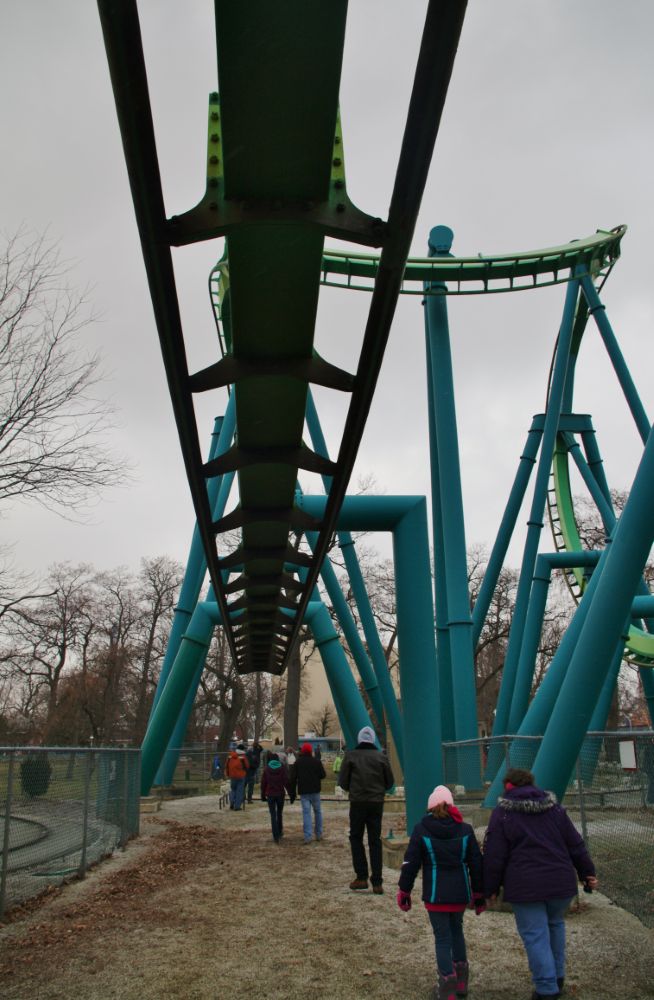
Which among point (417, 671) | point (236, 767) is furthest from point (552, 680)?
point (236, 767)

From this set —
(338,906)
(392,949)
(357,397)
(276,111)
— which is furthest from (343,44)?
(338,906)

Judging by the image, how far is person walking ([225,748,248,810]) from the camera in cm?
1688

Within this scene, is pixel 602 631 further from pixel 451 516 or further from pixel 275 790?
pixel 451 516

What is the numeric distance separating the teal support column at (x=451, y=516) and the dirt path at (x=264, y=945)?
24.8 feet

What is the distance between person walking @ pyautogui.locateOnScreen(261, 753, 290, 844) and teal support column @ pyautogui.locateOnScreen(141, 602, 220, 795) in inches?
161

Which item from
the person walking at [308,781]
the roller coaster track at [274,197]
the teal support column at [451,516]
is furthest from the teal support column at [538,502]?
the roller coaster track at [274,197]

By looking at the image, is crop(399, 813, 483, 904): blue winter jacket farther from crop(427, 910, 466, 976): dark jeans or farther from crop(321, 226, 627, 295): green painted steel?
crop(321, 226, 627, 295): green painted steel

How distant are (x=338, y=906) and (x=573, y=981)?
2672mm

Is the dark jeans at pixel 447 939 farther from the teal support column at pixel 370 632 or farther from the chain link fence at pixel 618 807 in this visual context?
the teal support column at pixel 370 632

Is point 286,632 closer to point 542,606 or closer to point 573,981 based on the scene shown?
point 542,606

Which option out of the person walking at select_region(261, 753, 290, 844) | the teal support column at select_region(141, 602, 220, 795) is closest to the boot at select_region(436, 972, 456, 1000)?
the person walking at select_region(261, 753, 290, 844)

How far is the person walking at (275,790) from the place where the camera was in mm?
11484

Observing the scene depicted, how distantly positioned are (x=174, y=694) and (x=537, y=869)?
12.3 meters

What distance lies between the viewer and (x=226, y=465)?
23.8 ft
